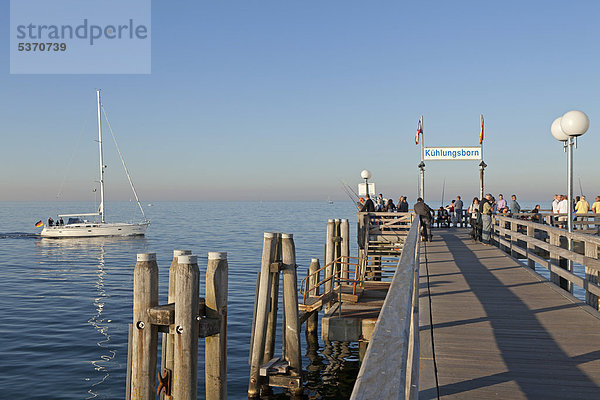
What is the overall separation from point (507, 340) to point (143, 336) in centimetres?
452

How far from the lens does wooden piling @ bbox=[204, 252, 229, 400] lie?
6887 mm

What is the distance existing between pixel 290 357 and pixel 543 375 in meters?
6.42

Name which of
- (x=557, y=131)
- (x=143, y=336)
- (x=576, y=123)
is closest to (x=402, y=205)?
(x=557, y=131)

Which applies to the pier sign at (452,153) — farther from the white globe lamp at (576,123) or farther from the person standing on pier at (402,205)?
the white globe lamp at (576,123)

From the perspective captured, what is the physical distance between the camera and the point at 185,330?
6398 mm

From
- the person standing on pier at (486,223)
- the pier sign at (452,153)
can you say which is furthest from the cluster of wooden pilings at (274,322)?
the pier sign at (452,153)

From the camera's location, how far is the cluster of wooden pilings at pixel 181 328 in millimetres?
6422

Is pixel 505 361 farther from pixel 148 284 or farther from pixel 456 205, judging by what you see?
pixel 456 205

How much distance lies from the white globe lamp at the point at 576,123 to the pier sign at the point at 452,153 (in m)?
13.3

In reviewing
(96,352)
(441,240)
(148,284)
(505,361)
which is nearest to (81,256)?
(96,352)

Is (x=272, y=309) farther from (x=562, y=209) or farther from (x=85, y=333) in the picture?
(x=562, y=209)

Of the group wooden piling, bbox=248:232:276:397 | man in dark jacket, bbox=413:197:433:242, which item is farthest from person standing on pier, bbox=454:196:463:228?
wooden piling, bbox=248:232:276:397

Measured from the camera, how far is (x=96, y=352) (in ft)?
49.6

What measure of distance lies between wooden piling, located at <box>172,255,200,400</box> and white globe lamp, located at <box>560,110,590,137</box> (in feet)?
28.7
